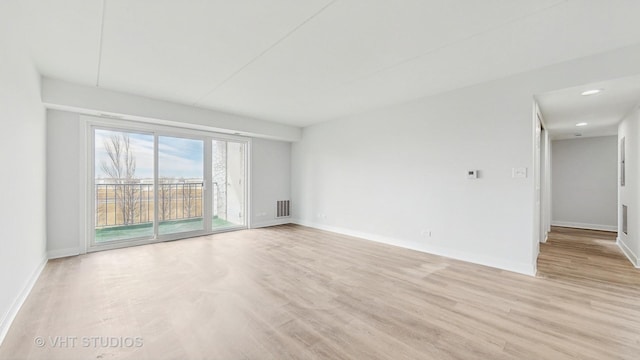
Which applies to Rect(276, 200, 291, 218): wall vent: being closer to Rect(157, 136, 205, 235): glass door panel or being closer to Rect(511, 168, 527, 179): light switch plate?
Rect(157, 136, 205, 235): glass door panel

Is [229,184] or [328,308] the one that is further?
[229,184]

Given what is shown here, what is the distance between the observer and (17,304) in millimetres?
2230

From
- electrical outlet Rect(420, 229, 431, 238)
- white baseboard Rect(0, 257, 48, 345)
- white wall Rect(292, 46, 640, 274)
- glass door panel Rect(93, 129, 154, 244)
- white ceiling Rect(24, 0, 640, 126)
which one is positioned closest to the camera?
white baseboard Rect(0, 257, 48, 345)

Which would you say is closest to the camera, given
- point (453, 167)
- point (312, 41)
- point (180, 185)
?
point (312, 41)

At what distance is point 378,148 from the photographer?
15.8 ft

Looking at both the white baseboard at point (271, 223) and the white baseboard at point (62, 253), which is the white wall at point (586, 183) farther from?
the white baseboard at point (62, 253)

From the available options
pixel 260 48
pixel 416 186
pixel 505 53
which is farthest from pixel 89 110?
pixel 505 53

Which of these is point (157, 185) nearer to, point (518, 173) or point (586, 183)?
point (518, 173)

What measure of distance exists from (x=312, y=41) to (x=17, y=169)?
2.95 metres

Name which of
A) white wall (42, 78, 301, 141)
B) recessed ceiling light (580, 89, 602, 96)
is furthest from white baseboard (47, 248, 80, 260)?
recessed ceiling light (580, 89, 602, 96)

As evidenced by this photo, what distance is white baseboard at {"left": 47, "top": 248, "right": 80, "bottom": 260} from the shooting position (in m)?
3.63

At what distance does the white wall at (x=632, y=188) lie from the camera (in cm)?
347

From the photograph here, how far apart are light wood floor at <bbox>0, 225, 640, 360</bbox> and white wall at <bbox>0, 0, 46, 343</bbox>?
25 cm

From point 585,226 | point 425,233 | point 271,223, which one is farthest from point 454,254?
point 585,226
